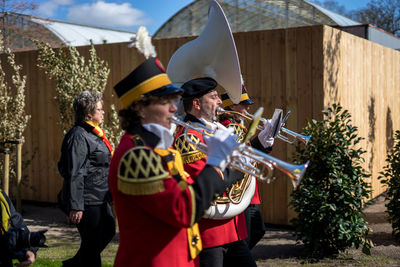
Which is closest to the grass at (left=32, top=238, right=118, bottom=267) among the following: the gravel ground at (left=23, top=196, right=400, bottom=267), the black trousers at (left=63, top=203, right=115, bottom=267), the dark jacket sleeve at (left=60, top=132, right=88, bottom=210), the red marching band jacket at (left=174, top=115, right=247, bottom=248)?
the gravel ground at (left=23, top=196, right=400, bottom=267)

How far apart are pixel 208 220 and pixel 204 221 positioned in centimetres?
3

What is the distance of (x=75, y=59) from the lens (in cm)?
704

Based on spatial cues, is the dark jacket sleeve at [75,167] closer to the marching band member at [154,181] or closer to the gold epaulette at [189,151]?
the gold epaulette at [189,151]

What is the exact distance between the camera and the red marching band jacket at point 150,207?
6.77ft

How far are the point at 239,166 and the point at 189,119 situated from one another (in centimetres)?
95

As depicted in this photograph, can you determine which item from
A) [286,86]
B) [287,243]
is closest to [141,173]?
[287,243]

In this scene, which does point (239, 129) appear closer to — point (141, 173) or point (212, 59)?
point (212, 59)

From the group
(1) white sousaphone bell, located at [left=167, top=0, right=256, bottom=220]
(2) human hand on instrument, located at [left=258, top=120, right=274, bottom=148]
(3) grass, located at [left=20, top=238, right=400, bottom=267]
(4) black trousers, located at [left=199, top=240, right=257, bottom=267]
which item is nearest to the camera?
(1) white sousaphone bell, located at [left=167, top=0, right=256, bottom=220]

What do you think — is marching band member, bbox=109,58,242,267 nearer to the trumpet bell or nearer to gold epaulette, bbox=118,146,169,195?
gold epaulette, bbox=118,146,169,195

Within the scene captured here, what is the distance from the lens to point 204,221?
10.5 ft

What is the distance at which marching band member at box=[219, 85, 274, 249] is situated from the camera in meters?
4.05

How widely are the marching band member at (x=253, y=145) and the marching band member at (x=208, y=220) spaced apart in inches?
26.6

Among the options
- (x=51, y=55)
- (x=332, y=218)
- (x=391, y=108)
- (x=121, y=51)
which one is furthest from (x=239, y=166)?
(x=391, y=108)

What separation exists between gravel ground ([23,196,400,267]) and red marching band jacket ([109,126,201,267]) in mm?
3322
